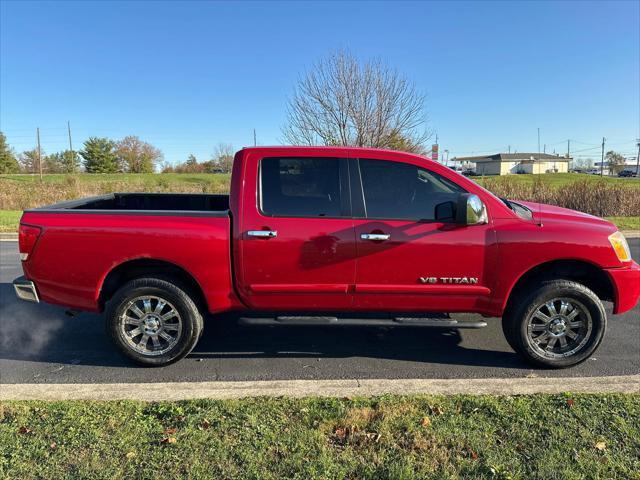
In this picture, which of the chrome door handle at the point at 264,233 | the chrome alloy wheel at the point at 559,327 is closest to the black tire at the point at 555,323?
the chrome alloy wheel at the point at 559,327

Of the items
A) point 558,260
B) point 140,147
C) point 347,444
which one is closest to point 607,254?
point 558,260

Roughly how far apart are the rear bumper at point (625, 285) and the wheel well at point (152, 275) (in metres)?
3.65

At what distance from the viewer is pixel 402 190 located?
4.03m

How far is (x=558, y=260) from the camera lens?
4.00m

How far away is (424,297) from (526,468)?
5.50 feet

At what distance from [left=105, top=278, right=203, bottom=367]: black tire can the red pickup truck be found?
0.01 metres

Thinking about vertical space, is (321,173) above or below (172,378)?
above

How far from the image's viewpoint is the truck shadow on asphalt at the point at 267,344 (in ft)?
14.3

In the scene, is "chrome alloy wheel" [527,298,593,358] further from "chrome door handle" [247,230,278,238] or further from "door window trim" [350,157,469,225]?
"chrome door handle" [247,230,278,238]

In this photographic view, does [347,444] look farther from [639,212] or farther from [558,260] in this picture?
[639,212]

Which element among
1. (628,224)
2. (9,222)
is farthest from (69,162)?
(628,224)

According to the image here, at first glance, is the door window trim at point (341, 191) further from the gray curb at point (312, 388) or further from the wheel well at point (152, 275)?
the gray curb at point (312, 388)

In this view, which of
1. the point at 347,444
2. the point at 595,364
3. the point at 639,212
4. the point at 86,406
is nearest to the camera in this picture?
the point at 347,444

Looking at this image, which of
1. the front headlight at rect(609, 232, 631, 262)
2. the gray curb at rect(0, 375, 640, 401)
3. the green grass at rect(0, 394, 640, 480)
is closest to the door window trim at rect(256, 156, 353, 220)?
the gray curb at rect(0, 375, 640, 401)
